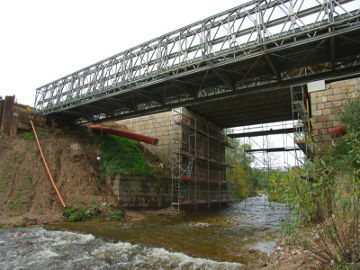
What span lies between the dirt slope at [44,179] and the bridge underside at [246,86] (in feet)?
11.9

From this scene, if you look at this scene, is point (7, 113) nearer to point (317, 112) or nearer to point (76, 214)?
point (76, 214)

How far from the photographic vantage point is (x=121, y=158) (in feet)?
54.3

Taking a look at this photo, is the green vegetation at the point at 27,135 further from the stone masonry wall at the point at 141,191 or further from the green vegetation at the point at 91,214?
the green vegetation at the point at 91,214

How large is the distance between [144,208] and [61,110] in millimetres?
10031

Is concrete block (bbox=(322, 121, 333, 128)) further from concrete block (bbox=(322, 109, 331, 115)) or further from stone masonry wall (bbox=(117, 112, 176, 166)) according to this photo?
stone masonry wall (bbox=(117, 112, 176, 166))

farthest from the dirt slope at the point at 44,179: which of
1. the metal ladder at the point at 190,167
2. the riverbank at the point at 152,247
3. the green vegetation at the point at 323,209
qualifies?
the green vegetation at the point at 323,209

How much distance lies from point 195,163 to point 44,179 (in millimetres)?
10561

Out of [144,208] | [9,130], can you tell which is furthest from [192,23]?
[9,130]

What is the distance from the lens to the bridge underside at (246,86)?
10973 millimetres

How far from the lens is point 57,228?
1013 centimetres

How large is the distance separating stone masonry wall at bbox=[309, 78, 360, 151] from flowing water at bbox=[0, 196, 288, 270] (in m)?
4.84

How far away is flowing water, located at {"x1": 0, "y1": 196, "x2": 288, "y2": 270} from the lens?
602cm

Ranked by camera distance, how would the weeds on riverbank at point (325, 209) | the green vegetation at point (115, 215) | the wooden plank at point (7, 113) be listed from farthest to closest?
the wooden plank at point (7, 113), the green vegetation at point (115, 215), the weeds on riverbank at point (325, 209)

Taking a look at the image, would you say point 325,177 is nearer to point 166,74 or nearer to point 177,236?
point 177,236
